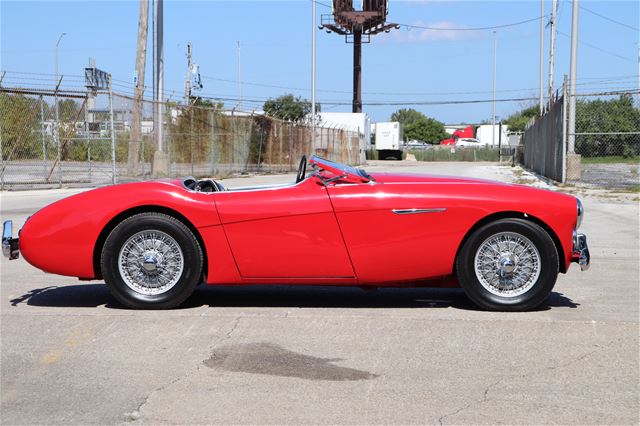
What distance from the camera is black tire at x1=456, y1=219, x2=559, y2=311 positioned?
218 inches

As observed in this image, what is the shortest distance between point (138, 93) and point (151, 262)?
1904 centimetres

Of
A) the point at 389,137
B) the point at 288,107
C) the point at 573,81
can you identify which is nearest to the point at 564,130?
the point at 573,81

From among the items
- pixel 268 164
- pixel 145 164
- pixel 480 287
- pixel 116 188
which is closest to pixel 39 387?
pixel 116 188

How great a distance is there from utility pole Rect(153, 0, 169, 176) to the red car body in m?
18.2

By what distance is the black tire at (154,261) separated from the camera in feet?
18.4

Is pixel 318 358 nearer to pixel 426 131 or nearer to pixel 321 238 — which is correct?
pixel 321 238

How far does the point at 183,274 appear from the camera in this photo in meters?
5.63

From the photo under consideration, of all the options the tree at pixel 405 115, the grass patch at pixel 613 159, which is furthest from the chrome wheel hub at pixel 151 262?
the tree at pixel 405 115

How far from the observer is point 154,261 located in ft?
18.5

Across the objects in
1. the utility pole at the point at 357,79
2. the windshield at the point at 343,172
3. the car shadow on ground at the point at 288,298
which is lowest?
the car shadow on ground at the point at 288,298

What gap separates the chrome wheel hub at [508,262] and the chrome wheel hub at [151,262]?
2.28 meters

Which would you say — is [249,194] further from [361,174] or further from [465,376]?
[465,376]

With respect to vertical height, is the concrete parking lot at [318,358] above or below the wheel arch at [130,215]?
below

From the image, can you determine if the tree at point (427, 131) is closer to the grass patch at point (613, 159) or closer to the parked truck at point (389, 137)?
the parked truck at point (389, 137)
